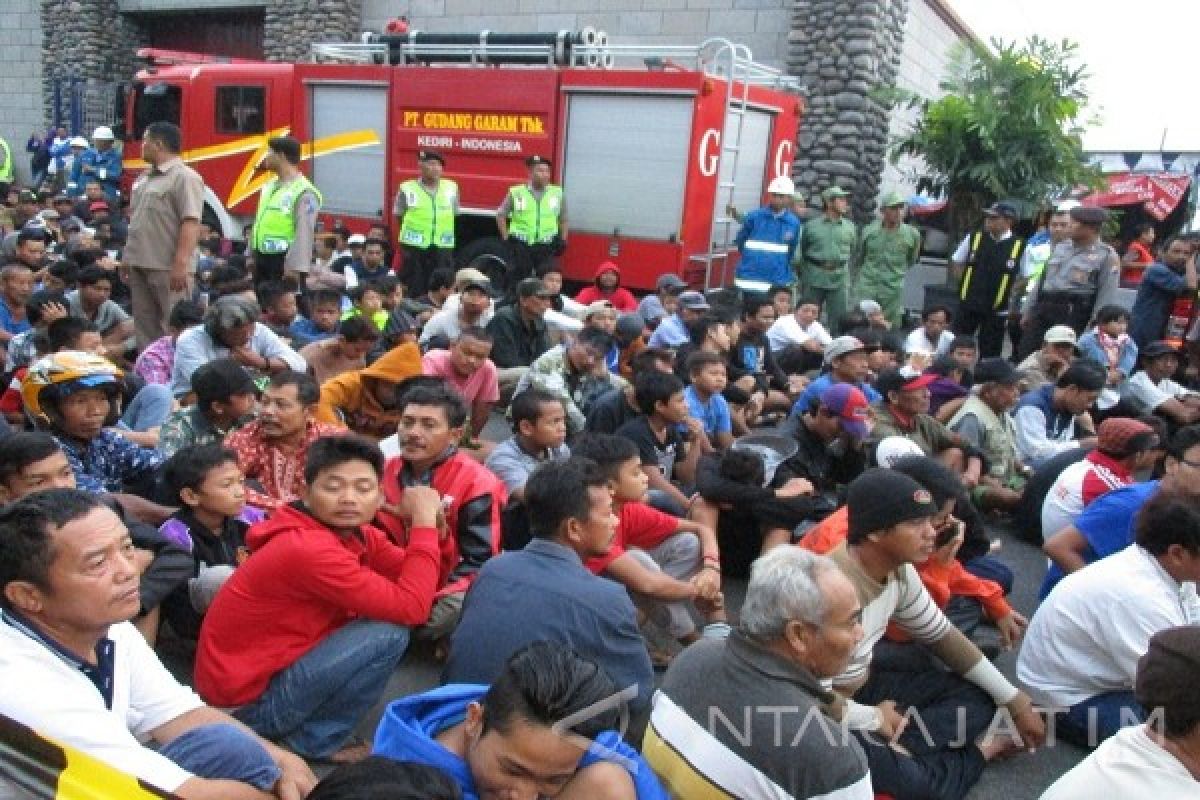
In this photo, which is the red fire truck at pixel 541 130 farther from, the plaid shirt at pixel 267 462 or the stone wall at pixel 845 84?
the plaid shirt at pixel 267 462

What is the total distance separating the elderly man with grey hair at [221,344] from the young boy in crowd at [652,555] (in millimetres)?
1925

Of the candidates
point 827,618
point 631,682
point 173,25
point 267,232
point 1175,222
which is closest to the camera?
point 827,618

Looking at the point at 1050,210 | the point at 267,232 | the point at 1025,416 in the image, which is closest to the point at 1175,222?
the point at 1050,210

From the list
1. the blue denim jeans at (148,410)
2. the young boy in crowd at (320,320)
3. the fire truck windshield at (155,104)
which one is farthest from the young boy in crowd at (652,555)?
the fire truck windshield at (155,104)

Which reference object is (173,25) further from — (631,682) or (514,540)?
(631,682)

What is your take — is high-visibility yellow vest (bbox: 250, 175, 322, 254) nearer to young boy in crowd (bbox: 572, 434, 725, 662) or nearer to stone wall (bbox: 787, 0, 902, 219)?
young boy in crowd (bbox: 572, 434, 725, 662)

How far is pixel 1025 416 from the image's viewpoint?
561 cm

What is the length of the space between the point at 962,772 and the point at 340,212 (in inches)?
371

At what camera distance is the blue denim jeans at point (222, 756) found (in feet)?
6.84

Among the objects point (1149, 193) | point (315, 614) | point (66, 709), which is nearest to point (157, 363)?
point (315, 614)

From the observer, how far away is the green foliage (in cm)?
1003

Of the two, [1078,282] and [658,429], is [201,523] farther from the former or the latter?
[1078,282]

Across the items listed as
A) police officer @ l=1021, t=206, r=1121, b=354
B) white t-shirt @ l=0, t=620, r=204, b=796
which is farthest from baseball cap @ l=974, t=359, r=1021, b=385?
white t-shirt @ l=0, t=620, r=204, b=796

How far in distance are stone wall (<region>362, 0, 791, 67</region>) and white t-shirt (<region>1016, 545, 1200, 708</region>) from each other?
1025 centimetres
